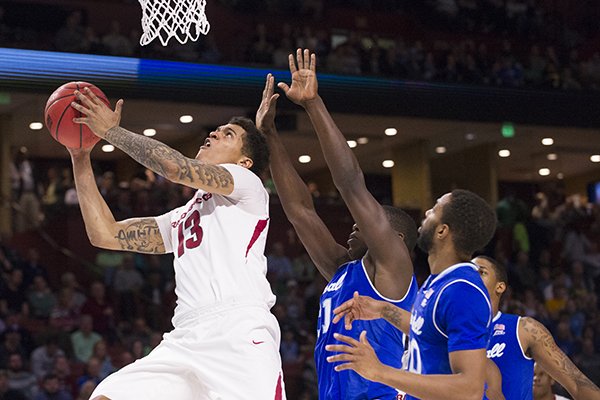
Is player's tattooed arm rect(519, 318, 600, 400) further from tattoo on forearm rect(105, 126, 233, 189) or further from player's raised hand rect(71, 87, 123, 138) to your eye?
player's raised hand rect(71, 87, 123, 138)

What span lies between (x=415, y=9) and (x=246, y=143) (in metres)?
12.5

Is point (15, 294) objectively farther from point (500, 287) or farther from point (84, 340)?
point (500, 287)

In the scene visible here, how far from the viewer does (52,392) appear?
29.8 ft

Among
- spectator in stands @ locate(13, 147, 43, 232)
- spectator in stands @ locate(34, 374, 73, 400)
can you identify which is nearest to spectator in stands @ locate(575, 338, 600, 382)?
spectator in stands @ locate(34, 374, 73, 400)

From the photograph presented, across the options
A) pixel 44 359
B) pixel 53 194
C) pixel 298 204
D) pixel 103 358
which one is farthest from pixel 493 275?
pixel 53 194

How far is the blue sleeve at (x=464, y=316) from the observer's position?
9.75 feet

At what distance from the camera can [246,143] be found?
427 centimetres

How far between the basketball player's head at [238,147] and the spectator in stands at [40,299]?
6.63 metres

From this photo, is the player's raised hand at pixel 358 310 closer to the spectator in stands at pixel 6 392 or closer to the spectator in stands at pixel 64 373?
the spectator in stands at pixel 6 392

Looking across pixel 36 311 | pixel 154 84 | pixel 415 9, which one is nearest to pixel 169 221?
pixel 36 311

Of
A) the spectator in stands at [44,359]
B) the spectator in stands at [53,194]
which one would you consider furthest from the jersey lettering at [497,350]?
the spectator in stands at [53,194]

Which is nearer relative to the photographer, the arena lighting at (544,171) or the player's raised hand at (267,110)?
the player's raised hand at (267,110)

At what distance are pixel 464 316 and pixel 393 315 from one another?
75 cm

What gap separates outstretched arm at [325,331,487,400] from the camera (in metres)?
2.80
